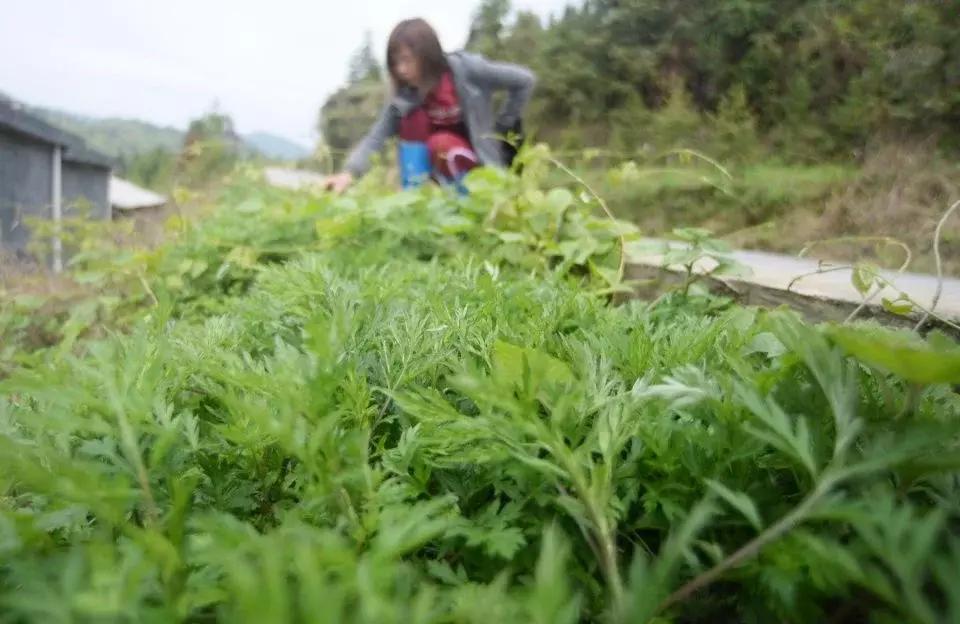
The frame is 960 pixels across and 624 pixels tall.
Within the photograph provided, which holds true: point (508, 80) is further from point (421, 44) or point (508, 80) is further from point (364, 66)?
point (364, 66)

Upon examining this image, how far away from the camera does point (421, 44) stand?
4.07m

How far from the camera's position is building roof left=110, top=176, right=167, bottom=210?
40.1 ft

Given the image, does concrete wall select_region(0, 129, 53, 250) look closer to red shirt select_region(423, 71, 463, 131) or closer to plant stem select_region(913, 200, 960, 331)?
red shirt select_region(423, 71, 463, 131)

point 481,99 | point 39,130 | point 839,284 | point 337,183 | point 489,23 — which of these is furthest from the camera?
point 489,23

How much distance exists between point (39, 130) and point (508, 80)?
8.12m

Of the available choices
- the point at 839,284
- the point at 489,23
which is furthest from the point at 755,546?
the point at 489,23

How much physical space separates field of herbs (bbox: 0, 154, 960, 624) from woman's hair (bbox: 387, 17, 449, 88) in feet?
12.2

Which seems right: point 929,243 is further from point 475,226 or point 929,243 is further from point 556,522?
point 556,522

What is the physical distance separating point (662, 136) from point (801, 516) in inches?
238

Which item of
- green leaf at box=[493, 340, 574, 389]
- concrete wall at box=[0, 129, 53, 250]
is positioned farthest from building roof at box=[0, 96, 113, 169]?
green leaf at box=[493, 340, 574, 389]

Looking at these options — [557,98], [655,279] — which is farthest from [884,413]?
[557,98]

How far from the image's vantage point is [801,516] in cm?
43

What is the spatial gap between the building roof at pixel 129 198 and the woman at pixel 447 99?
9.00 metres

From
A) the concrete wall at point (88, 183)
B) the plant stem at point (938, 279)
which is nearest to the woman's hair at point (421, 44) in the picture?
the plant stem at point (938, 279)
